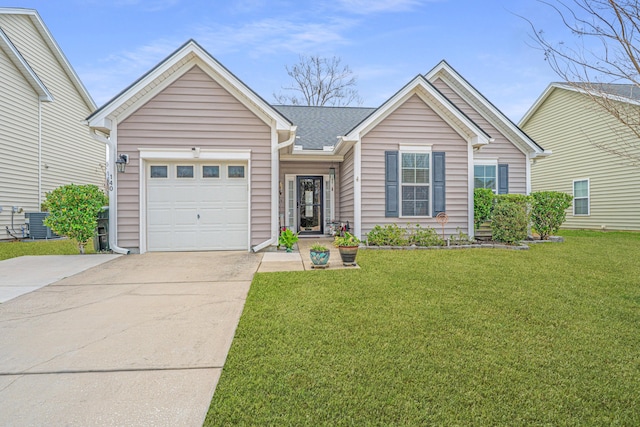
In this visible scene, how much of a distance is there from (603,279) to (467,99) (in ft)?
25.1

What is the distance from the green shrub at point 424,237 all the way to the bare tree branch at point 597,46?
4.94 metres

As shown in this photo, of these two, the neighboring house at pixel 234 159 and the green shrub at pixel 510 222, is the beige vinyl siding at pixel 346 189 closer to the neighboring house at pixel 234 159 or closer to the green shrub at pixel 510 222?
the neighboring house at pixel 234 159

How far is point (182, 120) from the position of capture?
7859mm

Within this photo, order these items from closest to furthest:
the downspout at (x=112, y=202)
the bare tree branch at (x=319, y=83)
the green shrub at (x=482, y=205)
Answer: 1. the downspout at (x=112, y=202)
2. the green shrub at (x=482, y=205)
3. the bare tree branch at (x=319, y=83)

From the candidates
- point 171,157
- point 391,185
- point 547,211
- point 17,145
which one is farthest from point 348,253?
point 17,145

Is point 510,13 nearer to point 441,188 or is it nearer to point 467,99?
point 441,188

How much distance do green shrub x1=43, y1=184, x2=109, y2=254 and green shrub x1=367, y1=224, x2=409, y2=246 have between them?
6.29 m

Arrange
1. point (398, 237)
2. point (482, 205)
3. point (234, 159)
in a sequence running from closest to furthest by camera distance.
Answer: point (234, 159), point (398, 237), point (482, 205)

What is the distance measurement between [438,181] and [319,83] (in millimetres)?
18423

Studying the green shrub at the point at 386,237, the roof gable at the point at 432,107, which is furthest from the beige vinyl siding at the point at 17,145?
the green shrub at the point at 386,237

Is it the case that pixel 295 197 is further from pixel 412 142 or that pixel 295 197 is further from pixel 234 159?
pixel 412 142

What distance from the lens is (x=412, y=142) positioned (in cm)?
888

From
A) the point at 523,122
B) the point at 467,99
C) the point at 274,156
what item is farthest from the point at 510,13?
the point at 523,122

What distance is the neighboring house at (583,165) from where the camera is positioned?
12.8m
